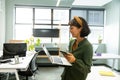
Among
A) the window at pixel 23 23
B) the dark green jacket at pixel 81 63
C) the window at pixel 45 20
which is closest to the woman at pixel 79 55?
the dark green jacket at pixel 81 63

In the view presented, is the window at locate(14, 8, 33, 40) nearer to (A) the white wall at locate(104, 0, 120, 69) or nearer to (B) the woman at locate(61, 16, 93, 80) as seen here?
(A) the white wall at locate(104, 0, 120, 69)

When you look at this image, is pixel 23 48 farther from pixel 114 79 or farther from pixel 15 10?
pixel 15 10

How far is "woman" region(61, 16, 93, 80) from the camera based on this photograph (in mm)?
1369

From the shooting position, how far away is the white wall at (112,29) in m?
6.11

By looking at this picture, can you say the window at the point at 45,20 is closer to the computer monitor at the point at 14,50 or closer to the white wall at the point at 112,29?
the white wall at the point at 112,29

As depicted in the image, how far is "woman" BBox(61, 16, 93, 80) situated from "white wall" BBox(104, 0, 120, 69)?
4942 mm

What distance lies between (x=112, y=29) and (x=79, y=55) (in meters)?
5.51

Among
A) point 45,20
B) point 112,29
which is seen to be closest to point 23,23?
point 45,20

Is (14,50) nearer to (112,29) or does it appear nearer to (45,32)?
(45,32)

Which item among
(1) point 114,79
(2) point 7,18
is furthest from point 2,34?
(1) point 114,79

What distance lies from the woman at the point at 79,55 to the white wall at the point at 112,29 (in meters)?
4.94

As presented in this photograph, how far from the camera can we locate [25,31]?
715 centimetres

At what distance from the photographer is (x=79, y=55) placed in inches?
56.2

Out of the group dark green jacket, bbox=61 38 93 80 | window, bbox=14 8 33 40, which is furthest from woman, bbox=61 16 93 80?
window, bbox=14 8 33 40
